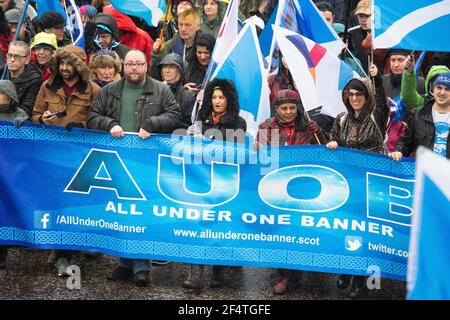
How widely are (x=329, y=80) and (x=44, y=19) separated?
3.78 meters

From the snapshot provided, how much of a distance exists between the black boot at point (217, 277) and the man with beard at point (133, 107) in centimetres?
56

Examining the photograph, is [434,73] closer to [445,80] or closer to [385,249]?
[445,80]

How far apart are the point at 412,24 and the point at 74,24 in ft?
13.7

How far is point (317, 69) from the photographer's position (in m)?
9.63

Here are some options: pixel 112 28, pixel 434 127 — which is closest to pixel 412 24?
pixel 434 127

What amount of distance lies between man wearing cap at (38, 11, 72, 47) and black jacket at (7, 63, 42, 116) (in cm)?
188

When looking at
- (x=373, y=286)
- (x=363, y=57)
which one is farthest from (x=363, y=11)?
(x=373, y=286)

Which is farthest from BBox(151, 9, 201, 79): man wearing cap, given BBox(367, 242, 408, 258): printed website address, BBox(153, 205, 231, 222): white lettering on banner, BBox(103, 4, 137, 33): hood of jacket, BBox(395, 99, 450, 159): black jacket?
BBox(367, 242, 408, 258): printed website address

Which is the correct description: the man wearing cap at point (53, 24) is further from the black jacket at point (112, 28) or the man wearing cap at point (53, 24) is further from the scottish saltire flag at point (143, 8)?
the scottish saltire flag at point (143, 8)

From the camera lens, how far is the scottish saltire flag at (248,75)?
9.66m

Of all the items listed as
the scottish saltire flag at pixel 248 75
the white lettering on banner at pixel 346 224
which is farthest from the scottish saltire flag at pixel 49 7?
the white lettering on banner at pixel 346 224

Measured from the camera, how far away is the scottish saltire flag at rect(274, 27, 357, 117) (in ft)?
31.5

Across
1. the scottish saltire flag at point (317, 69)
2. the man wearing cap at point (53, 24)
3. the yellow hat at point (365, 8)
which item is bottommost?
the scottish saltire flag at point (317, 69)
